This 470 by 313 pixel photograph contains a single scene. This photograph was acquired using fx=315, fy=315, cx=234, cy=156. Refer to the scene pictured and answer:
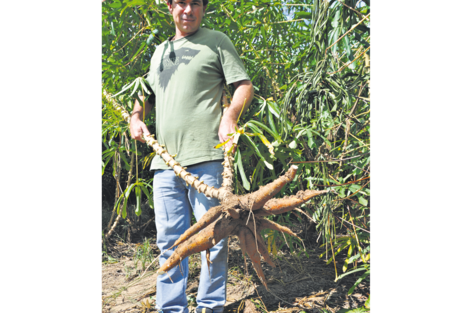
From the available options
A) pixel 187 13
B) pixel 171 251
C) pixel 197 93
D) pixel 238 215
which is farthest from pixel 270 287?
pixel 187 13

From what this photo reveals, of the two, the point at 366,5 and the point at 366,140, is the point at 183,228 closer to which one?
the point at 366,140

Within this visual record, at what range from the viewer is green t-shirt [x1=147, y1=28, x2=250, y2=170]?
3.34ft

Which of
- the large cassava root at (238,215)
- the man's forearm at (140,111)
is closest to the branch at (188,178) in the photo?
the large cassava root at (238,215)

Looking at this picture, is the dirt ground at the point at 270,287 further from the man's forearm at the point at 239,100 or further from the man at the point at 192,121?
the man's forearm at the point at 239,100

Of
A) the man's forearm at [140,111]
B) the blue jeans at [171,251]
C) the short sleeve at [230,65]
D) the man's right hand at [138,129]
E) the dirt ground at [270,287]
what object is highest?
the short sleeve at [230,65]

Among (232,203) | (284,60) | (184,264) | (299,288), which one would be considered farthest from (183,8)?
(299,288)

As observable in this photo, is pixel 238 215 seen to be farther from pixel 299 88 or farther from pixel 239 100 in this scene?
pixel 299 88

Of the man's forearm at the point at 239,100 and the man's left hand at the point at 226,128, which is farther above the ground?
the man's forearm at the point at 239,100

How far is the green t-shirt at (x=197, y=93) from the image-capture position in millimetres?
1020

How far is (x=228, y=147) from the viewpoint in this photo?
0.97m

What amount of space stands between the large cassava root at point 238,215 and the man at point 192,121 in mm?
101

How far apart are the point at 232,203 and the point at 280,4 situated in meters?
0.85

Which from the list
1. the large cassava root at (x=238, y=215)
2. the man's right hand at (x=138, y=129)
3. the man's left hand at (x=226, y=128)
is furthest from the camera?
the man's right hand at (x=138, y=129)

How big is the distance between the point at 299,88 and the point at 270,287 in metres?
0.82
